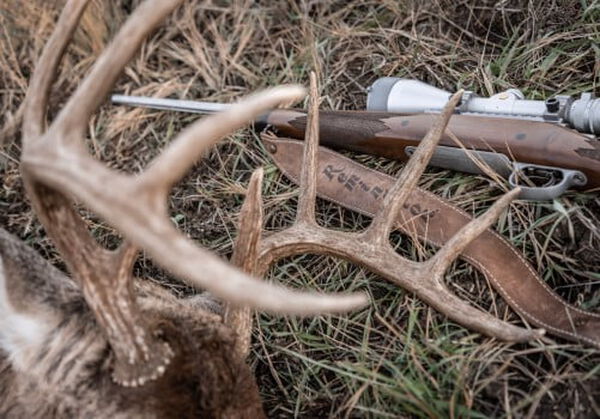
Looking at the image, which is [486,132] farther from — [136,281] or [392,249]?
[136,281]

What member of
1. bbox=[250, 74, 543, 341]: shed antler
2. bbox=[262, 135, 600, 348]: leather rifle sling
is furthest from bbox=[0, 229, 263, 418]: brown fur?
bbox=[262, 135, 600, 348]: leather rifle sling

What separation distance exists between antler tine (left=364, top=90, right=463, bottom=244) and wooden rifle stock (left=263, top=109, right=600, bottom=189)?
0.31 metres

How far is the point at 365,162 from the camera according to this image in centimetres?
365

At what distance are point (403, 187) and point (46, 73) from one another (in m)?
1.41

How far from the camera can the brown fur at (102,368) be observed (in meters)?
2.21

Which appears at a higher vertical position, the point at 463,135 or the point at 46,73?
the point at 46,73

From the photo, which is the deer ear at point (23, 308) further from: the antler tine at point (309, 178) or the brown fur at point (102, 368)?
the antler tine at point (309, 178)

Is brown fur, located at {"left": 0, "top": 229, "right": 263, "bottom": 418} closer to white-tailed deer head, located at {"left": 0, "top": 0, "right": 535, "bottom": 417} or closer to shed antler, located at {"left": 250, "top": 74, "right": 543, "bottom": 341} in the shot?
white-tailed deer head, located at {"left": 0, "top": 0, "right": 535, "bottom": 417}

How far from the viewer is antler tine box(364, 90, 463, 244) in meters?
2.89

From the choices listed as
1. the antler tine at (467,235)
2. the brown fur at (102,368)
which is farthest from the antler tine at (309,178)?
the brown fur at (102,368)

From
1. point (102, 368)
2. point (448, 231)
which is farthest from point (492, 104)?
point (102, 368)

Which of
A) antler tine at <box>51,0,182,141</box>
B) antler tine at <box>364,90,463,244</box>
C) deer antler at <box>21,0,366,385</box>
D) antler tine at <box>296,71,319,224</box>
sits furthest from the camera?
antler tine at <box>296,71,319,224</box>

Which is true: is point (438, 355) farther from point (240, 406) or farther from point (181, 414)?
point (181, 414)

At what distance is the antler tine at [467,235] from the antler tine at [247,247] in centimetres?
72
